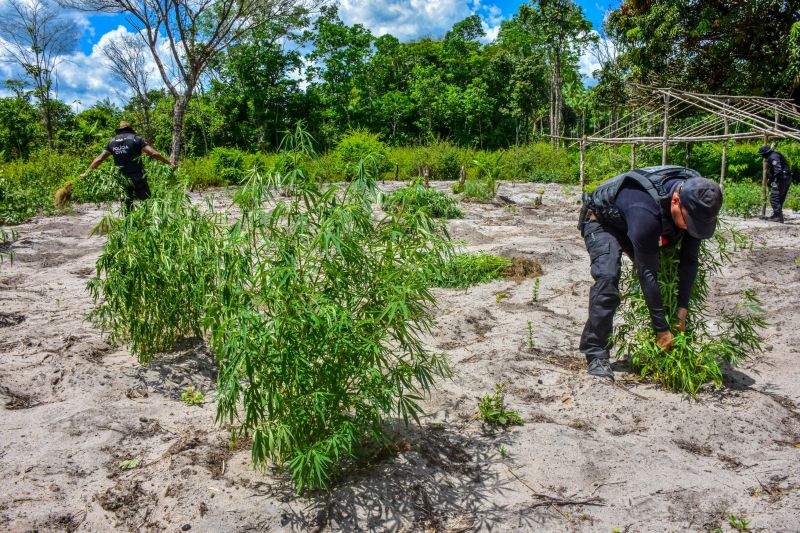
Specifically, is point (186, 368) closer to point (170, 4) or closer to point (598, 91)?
point (170, 4)

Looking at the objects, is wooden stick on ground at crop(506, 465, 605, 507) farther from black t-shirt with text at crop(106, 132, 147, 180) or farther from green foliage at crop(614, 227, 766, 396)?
black t-shirt with text at crop(106, 132, 147, 180)

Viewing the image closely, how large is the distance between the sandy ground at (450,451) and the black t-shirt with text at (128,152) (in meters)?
1.95

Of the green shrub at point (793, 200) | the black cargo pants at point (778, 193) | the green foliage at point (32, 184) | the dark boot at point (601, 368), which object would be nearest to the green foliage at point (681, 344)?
the dark boot at point (601, 368)

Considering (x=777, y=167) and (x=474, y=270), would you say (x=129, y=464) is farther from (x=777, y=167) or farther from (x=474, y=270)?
(x=777, y=167)

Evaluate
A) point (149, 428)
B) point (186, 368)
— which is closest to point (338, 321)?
point (149, 428)

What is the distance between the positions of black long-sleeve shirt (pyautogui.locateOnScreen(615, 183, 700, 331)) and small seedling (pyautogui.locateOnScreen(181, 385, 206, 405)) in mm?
2758

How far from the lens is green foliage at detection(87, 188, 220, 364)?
3355 mm

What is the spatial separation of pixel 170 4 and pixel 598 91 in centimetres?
1695

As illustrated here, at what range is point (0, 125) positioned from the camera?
22.7 metres

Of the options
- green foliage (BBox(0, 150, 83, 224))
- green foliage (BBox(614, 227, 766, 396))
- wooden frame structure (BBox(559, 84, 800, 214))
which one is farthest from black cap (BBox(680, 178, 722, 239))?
green foliage (BBox(0, 150, 83, 224))

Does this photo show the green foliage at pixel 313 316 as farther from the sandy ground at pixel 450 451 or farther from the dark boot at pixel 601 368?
the dark boot at pixel 601 368

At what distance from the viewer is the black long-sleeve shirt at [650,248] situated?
10.1 ft

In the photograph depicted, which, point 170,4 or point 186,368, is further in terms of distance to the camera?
point 170,4

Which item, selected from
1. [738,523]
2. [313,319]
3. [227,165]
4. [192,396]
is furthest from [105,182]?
[227,165]
